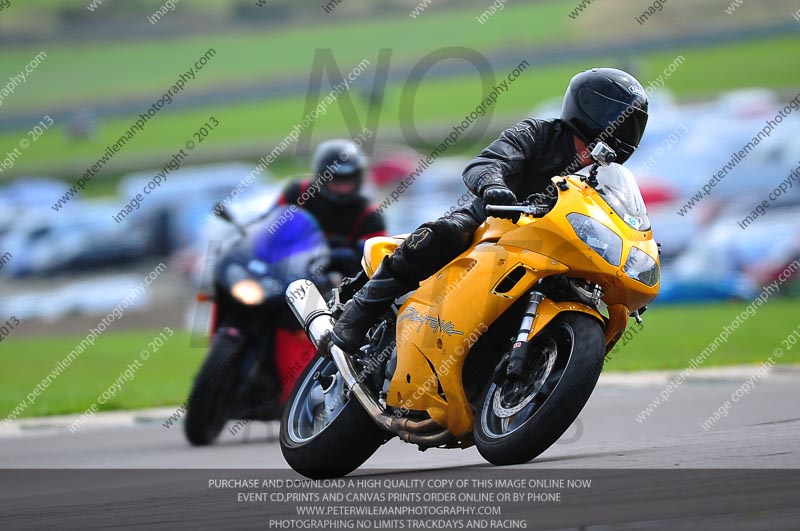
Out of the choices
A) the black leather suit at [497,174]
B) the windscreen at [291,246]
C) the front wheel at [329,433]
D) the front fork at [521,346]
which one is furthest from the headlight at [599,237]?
the windscreen at [291,246]

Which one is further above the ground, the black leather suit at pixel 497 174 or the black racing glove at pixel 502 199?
the black racing glove at pixel 502 199

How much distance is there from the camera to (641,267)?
5.70 meters

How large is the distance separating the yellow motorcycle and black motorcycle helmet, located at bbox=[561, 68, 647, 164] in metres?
0.20

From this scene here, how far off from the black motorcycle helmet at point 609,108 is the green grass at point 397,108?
90.4 feet

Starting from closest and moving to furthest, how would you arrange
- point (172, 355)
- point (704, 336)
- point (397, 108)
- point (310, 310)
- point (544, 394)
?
point (544, 394)
point (310, 310)
point (704, 336)
point (172, 355)
point (397, 108)

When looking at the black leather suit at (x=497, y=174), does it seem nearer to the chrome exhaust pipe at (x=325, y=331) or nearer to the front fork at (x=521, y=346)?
the chrome exhaust pipe at (x=325, y=331)

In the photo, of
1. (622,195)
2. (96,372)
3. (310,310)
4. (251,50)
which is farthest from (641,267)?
(251,50)

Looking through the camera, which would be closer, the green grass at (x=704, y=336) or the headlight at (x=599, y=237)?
the headlight at (x=599, y=237)

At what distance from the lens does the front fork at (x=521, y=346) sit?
18.1 ft

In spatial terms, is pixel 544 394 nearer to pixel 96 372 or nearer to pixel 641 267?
pixel 641 267

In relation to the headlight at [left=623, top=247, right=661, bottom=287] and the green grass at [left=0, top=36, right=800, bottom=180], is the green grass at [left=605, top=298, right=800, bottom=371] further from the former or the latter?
the green grass at [left=0, top=36, right=800, bottom=180]

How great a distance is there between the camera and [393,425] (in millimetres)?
6078

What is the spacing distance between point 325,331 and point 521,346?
5.06 feet

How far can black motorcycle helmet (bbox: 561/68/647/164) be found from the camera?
6086 mm
